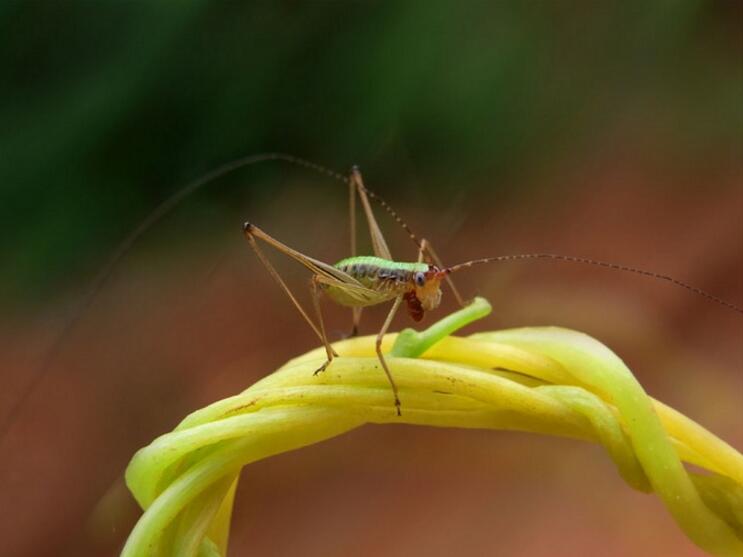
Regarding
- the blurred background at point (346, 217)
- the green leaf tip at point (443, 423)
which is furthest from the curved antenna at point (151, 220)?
the green leaf tip at point (443, 423)

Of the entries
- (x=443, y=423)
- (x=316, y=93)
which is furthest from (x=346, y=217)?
(x=443, y=423)

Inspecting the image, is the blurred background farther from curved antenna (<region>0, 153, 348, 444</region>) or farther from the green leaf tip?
the green leaf tip

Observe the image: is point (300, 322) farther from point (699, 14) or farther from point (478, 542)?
point (699, 14)

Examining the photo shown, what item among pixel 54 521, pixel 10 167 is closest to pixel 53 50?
pixel 10 167

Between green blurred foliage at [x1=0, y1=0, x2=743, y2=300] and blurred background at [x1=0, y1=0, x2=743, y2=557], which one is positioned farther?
green blurred foliage at [x1=0, y1=0, x2=743, y2=300]

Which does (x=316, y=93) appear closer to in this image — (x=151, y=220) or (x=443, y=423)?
(x=151, y=220)

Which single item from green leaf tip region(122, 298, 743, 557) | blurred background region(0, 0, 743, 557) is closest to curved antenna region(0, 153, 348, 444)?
blurred background region(0, 0, 743, 557)

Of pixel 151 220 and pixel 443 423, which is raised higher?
pixel 151 220

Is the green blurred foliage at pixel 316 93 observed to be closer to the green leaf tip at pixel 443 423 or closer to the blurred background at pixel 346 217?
the blurred background at pixel 346 217
